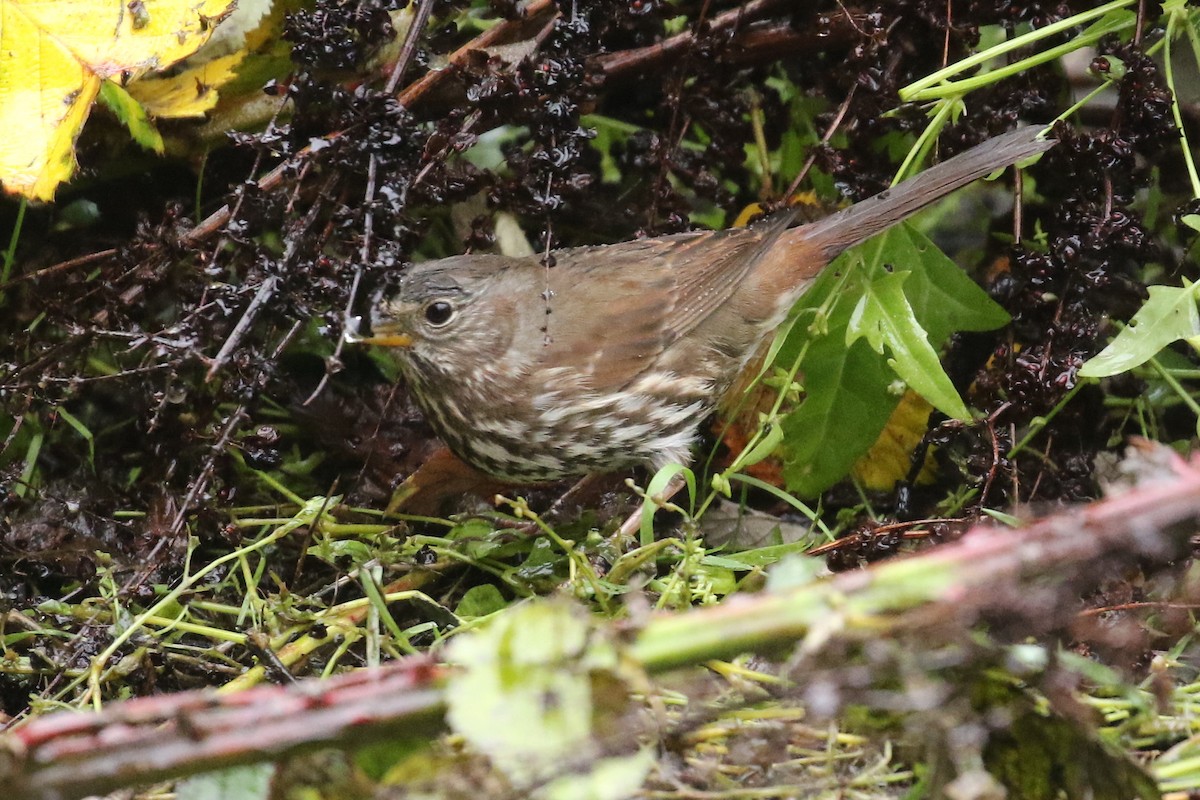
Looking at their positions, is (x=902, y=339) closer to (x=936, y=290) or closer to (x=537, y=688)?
(x=936, y=290)

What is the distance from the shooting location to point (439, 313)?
3.03 meters

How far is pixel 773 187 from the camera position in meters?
3.29

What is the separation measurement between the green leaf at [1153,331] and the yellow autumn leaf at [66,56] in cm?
193

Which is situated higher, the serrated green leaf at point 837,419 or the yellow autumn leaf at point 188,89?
the yellow autumn leaf at point 188,89

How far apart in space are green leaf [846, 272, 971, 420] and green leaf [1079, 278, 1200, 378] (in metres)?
0.28

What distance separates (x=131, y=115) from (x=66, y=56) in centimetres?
21

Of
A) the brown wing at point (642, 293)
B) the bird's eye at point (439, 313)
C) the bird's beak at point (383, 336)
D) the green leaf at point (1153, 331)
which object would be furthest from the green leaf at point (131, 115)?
the green leaf at point (1153, 331)

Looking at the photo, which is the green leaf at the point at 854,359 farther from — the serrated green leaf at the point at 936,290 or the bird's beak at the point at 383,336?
the bird's beak at the point at 383,336

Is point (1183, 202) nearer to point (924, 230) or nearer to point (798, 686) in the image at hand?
Result: point (924, 230)

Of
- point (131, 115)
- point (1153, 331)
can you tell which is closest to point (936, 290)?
point (1153, 331)

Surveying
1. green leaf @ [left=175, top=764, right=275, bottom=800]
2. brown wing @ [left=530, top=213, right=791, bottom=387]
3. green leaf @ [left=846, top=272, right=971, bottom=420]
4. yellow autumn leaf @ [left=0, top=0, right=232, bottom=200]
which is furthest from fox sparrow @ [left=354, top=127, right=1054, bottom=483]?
green leaf @ [left=175, top=764, right=275, bottom=800]

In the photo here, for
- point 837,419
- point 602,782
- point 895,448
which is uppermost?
point 602,782

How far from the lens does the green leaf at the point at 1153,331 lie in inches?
93.3

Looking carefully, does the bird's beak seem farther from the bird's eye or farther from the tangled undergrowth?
the tangled undergrowth
